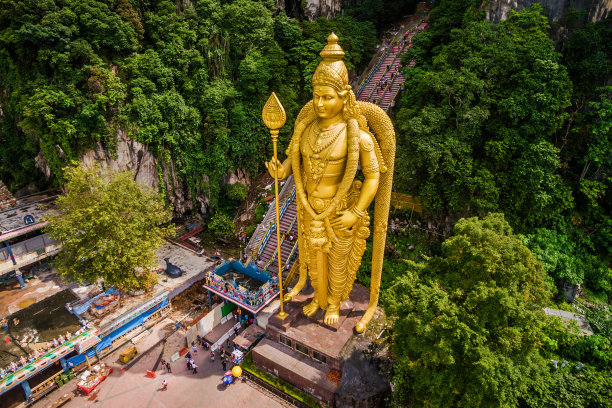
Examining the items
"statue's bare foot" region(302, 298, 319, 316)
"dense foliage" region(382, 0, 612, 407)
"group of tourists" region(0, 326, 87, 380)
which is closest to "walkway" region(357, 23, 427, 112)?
"dense foliage" region(382, 0, 612, 407)

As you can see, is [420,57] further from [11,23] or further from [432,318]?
[11,23]

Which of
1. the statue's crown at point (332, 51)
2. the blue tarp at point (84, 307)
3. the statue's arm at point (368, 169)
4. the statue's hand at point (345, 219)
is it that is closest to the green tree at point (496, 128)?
the statue's arm at point (368, 169)

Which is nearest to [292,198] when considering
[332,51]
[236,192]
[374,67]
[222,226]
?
[236,192]

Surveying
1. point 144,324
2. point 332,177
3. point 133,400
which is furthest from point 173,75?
point 133,400

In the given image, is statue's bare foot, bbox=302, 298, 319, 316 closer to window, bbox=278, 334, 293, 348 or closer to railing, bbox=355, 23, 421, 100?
window, bbox=278, 334, 293, 348

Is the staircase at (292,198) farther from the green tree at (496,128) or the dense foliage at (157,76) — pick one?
the green tree at (496,128)
